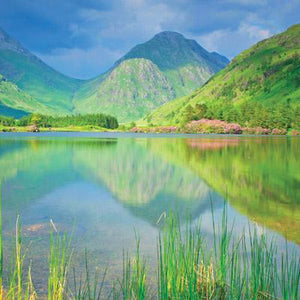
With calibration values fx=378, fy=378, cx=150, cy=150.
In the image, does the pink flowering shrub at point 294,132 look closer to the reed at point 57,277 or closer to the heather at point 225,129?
the heather at point 225,129

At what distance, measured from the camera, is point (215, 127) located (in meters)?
188

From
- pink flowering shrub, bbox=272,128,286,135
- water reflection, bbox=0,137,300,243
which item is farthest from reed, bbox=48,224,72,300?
pink flowering shrub, bbox=272,128,286,135

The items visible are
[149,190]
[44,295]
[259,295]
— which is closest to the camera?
[259,295]

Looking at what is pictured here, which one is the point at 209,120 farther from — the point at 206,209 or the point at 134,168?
the point at 206,209

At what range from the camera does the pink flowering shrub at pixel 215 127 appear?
179 m

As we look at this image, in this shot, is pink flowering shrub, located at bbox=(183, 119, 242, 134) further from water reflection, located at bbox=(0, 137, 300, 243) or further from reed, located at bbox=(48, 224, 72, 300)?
reed, located at bbox=(48, 224, 72, 300)

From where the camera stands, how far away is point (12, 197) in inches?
919

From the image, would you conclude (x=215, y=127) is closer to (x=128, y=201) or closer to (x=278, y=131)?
(x=278, y=131)

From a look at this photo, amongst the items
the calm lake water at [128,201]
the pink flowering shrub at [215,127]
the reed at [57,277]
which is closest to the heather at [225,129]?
the pink flowering shrub at [215,127]

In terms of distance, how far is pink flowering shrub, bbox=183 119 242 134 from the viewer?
178950 millimetres

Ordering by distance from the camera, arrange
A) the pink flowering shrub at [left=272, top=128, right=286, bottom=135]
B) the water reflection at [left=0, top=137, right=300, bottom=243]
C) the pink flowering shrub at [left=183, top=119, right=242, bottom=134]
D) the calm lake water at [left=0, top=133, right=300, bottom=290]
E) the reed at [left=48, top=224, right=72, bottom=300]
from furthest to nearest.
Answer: the pink flowering shrub at [left=183, top=119, right=242, bottom=134]
the pink flowering shrub at [left=272, top=128, right=286, bottom=135]
the water reflection at [left=0, top=137, right=300, bottom=243]
the calm lake water at [left=0, top=133, right=300, bottom=290]
the reed at [left=48, top=224, right=72, bottom=300]

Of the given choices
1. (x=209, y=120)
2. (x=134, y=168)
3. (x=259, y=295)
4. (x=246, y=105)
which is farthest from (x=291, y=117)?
Result: (x=259, y=295)

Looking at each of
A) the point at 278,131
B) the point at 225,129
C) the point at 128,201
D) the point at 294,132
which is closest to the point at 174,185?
the point at 128,201

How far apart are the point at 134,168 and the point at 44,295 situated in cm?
3012
